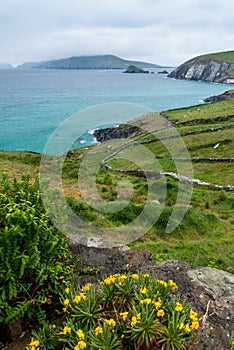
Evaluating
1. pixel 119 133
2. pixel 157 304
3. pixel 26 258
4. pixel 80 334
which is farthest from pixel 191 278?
pixel 119 133

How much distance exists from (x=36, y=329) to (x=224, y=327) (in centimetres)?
431

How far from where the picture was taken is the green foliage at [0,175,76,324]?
5895mm

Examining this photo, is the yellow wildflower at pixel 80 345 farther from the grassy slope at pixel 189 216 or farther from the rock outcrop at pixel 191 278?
the grassy slope at pixel 189 216

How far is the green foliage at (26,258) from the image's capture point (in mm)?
5895

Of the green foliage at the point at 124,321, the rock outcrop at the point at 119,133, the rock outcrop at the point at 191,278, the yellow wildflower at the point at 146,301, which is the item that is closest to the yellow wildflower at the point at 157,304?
the green foliage at the point at 124,321

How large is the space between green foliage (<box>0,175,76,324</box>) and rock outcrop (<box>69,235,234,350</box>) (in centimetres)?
212

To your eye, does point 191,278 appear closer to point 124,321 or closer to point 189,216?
point 124,321

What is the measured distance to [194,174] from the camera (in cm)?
3334

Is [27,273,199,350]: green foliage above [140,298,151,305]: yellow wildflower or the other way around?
the other way around

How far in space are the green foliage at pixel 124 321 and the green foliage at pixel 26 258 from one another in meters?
0.57

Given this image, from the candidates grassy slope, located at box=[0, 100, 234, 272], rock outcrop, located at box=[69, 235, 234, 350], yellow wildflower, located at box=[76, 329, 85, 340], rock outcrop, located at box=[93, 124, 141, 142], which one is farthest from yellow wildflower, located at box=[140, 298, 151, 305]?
rock outcrop, located at box=[93, 124, 141, 142]

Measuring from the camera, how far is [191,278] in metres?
9.34

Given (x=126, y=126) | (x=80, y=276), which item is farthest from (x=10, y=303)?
(x=126, y=126)

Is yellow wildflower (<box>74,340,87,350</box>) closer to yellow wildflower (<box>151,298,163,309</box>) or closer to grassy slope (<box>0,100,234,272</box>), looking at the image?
yellow wildflower (<box>151,298,163,309</box>)
